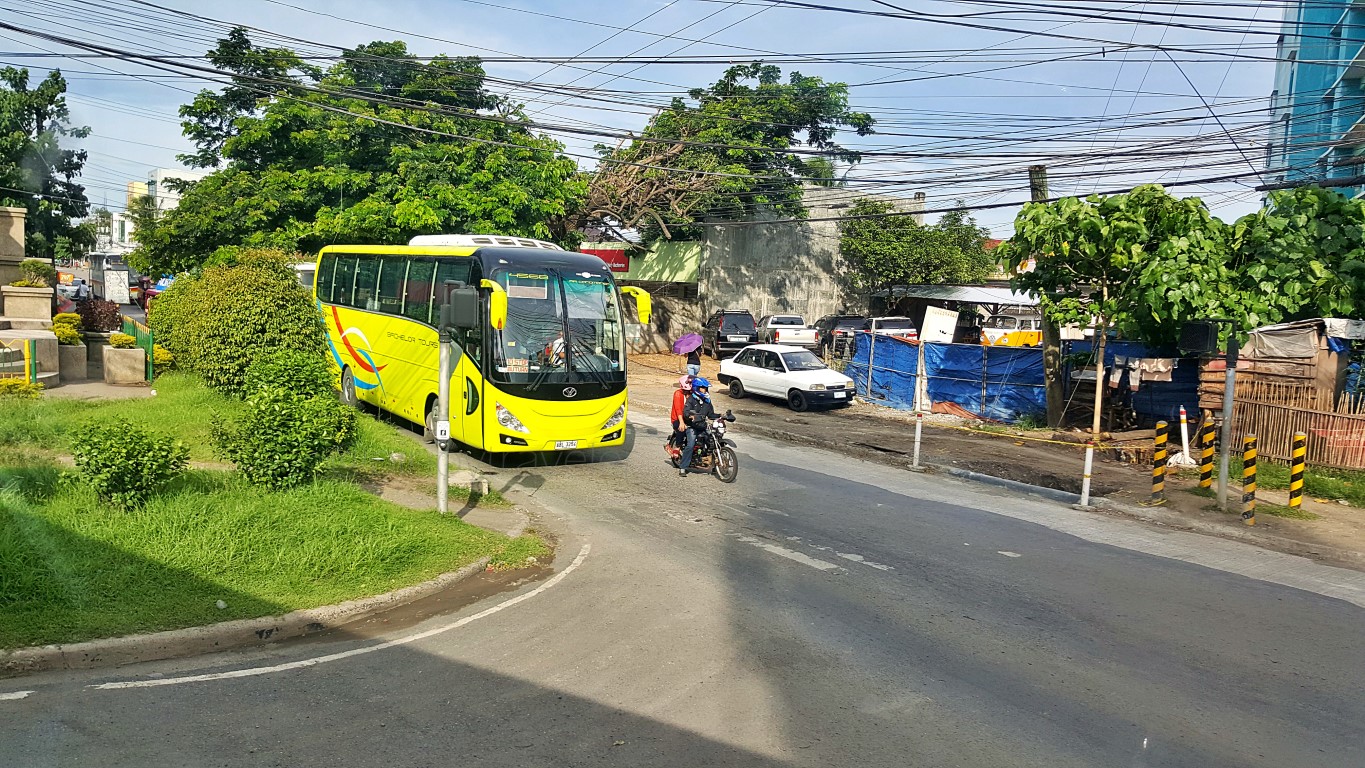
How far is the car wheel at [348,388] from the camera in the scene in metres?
19.6

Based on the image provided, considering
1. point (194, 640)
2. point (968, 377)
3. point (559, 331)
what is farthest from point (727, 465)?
point (968, 377)

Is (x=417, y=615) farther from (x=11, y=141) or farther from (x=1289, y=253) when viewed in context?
(x=11, y=141)

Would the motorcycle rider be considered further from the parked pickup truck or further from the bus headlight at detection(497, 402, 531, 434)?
the parked pickup truck

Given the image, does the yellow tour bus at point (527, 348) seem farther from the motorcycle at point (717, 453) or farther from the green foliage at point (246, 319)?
the green foliage at point (246, 319)

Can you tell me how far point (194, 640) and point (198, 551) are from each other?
146 centimetres

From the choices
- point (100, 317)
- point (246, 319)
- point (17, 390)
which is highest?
point (246, 319)

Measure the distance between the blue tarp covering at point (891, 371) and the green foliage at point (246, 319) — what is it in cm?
1452

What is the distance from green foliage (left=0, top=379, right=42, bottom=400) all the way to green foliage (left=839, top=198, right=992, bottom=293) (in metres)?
28.7

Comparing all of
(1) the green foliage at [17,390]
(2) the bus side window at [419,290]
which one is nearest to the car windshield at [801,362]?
(2) the bus side window at [419,290]

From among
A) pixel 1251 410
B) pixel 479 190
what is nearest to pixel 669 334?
pixel 479 190

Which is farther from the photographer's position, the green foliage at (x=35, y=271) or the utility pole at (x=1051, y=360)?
the green foliage at (x=35, y=271)

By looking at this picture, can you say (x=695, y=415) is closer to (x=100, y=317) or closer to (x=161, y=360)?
(x=161, y=360)

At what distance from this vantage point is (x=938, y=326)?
24031 mm

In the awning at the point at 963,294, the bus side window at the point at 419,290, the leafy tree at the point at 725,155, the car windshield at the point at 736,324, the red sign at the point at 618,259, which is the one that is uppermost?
the leafy tree at the point at 725,155
